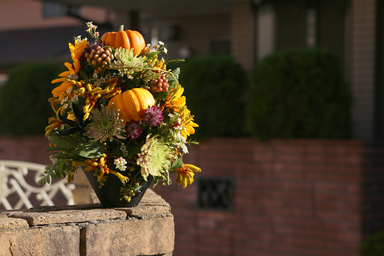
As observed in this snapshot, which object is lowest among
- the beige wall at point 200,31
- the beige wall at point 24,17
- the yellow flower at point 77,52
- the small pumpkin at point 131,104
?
the small pumpkin at point 131,104

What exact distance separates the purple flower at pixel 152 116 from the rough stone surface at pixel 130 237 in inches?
17.7

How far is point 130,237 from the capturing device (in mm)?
2707

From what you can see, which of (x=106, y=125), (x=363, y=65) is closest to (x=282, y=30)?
(x=363, y=65)

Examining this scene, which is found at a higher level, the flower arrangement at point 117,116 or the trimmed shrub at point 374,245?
the flower arrangement at point 117,116

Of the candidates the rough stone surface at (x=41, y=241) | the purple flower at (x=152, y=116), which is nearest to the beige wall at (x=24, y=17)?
the purple flower at (x=152, y=116)

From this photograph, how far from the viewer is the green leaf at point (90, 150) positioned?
104 inches

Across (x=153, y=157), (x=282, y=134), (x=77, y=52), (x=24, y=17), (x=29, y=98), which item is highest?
(x=24, y=17)

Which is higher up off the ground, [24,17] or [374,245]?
[24,17]

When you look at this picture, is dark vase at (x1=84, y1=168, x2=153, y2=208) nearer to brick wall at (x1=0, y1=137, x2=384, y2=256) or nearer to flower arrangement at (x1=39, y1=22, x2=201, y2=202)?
flower arrangement at (x1=39, y1=22, x2=201, y2=202)

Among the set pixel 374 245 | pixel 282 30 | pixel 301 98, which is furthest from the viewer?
pixel 282 30

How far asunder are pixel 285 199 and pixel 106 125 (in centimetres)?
558

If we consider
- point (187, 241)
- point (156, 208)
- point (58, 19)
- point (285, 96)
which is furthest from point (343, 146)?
point (58, 19)

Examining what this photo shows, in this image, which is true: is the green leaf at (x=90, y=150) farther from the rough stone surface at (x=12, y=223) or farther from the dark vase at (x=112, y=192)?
the rough stone surface at (x=12, y=223)

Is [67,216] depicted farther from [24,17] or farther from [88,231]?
[24,17]
